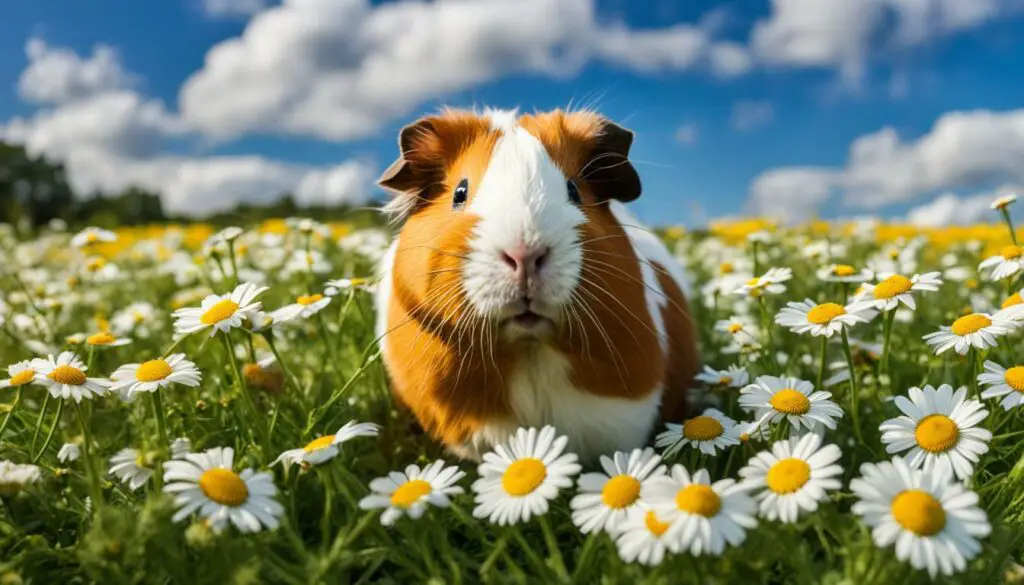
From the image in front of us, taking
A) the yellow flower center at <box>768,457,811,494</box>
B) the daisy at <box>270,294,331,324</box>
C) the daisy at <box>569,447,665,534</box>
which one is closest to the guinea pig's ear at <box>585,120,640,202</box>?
the daisy at <box>270,294,331,324</box>

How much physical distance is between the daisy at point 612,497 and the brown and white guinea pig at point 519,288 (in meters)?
0.55

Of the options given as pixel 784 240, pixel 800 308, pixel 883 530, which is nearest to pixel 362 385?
pixel 800 308

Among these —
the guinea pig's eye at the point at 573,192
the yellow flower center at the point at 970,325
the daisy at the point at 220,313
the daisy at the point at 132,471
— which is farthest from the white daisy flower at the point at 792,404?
Answer: the daisy at the point at 132,471

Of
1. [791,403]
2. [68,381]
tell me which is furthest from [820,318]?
[68,381]

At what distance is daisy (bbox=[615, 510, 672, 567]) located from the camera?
1.74m

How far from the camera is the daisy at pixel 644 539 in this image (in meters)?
1.74

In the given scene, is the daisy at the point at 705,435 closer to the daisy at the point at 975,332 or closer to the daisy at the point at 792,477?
the daisy at the point at 792,477

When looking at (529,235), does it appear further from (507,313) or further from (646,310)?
(646,310)

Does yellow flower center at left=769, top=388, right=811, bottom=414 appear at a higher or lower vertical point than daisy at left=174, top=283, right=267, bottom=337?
lower

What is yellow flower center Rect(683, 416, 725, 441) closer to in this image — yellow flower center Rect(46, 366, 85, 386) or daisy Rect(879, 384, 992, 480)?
daisy Rect(879, 384, 992, 480)

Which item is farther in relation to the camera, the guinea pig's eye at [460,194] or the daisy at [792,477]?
the guinea pig's eye at [460,194]

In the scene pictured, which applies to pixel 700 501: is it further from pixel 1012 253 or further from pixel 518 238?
pixel 1012 253

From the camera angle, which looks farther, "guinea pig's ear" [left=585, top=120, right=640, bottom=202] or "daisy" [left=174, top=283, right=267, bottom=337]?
"guinea pig's ear" [left=585, top=120, right=640, bottom=202]

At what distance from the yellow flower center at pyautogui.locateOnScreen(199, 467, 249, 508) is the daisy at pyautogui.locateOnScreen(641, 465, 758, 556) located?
99 cm
